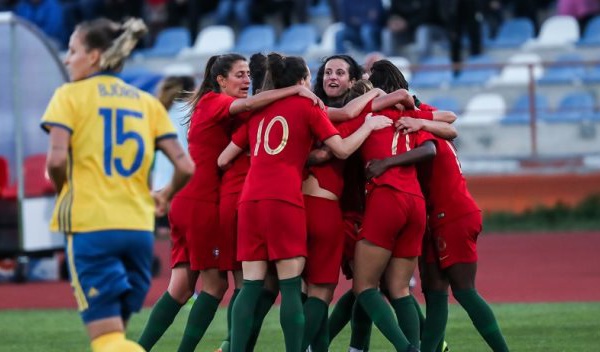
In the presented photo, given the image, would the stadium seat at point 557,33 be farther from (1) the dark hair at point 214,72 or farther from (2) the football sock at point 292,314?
(2) the football sock at point 292,314

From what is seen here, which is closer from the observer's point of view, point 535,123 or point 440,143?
point 440,143

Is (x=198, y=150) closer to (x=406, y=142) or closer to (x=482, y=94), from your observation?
(x=406, y=142)

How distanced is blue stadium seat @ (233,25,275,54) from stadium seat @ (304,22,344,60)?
0.89 meters

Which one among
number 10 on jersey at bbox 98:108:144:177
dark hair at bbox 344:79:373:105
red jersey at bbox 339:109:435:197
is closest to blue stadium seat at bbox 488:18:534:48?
dark hair at bbox 344:79:373:105

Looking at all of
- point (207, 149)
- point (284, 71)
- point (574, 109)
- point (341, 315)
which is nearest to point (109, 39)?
point (284, 71)

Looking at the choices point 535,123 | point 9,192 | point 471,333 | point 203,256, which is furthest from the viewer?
point 535,123

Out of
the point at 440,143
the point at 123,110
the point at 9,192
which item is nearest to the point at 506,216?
the point at 9,192

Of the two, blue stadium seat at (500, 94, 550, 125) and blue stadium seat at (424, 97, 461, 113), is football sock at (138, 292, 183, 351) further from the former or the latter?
blue stadium seat at (424, 97, 461, 113)

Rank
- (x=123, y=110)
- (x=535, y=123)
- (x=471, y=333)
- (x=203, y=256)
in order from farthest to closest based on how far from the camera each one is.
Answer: (x=535, y=123), (x=471, y=333), (x=203, y=256), (x=123, y=110)

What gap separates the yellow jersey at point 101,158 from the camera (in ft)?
21.1

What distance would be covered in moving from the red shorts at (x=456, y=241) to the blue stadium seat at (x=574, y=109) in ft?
37.5

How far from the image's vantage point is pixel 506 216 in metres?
20.1

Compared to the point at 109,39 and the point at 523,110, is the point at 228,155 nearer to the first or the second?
the point at 109,39

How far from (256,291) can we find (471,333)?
11.3ft
